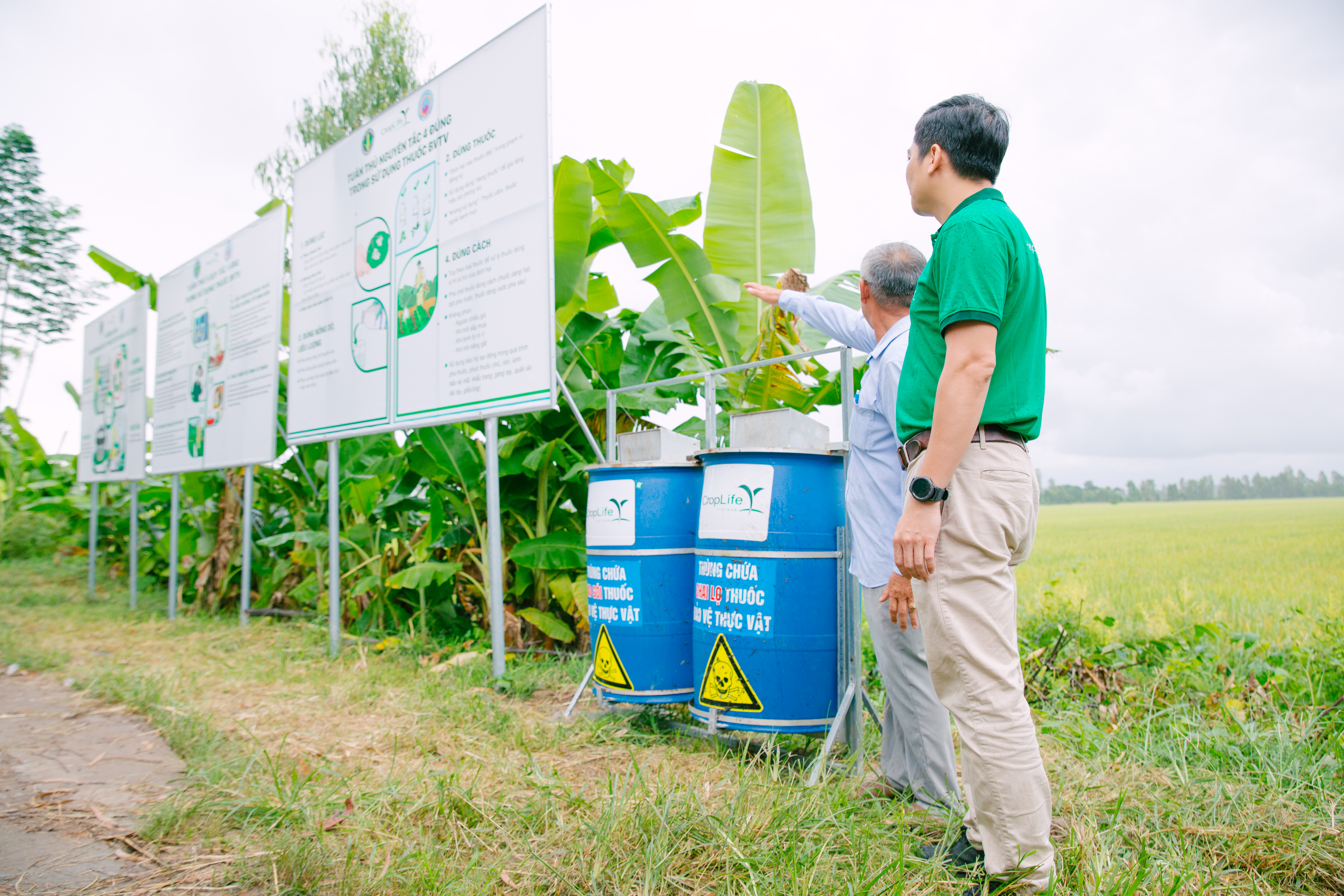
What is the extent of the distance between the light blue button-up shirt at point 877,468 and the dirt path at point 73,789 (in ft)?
6.53

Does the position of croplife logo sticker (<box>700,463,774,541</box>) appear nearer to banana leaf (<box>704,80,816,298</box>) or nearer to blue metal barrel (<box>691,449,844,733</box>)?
blue metal barrel (<box>691,449,844,733</box>)

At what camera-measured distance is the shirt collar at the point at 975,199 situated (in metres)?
1.78

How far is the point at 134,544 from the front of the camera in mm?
7633

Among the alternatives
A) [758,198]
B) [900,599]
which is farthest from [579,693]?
[758,198]

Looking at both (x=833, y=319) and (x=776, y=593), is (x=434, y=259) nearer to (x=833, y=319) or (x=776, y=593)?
(x=833, y=319)

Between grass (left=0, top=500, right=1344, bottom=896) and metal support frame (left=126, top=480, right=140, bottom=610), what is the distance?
9.60 feet

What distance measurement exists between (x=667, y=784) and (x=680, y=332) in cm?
322

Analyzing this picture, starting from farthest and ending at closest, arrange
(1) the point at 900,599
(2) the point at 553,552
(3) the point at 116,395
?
(3) the point at 116,395 → (2) the point at 553,552 → (1) the point at 900,599

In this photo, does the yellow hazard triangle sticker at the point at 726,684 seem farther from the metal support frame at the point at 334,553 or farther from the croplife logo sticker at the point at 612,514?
the metal support frame at the point at 334,553

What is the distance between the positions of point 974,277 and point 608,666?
2.01 meters

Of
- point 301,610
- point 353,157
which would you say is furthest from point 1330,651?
point 301,610

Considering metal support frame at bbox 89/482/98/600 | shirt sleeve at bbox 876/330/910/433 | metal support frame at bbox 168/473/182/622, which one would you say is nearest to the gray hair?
shirt sleeve at bbox 876/330/910/433

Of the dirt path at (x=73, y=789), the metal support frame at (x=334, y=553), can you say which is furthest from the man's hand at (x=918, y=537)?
the metal support frame at (x=334, y=553)

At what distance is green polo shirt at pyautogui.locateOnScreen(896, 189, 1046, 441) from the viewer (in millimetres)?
1665
